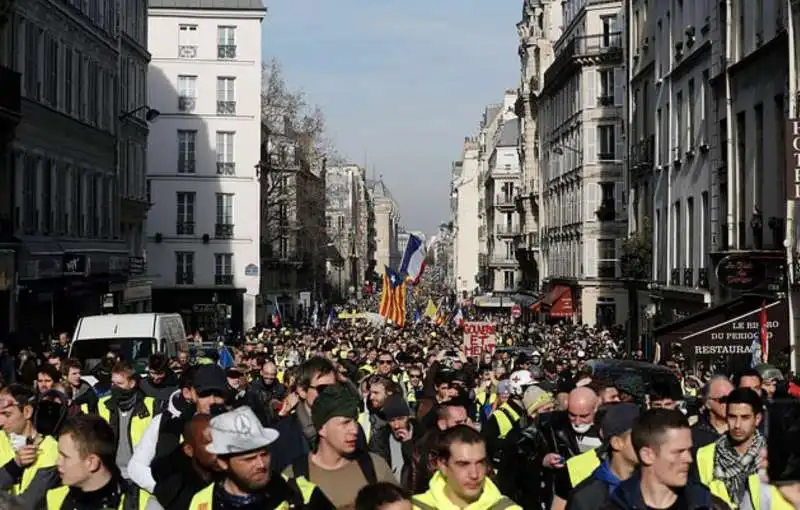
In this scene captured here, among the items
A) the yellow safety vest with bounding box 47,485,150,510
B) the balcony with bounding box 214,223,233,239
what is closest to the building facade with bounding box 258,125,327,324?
the balcony with bounding box 214,223,233,239

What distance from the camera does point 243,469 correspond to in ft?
19.8

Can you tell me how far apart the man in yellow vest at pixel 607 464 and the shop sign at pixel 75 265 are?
3108cm

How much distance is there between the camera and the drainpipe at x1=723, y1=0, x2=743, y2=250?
2967cm

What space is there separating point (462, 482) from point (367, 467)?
99 cm

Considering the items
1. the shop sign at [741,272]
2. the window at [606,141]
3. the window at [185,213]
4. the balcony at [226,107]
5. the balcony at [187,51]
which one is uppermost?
the balcony at [187,51]

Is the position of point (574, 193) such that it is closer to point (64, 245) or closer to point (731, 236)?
point (64, 245)

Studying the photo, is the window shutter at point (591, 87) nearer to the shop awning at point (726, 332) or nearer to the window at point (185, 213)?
the window at point (185, 213)

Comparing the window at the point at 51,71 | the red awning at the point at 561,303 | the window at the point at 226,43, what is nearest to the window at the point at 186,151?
the window at the point at 226,43

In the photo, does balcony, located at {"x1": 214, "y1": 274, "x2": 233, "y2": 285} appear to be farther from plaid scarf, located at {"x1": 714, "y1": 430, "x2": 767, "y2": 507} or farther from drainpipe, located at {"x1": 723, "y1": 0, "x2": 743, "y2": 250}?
plaid scarf, located at {"x1": 714, "y1": 430, "x2": 767, "y2": 507}

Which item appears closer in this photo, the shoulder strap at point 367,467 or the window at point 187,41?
the shoulder strap at point 367,467

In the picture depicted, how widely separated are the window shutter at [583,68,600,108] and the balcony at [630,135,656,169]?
15.9 meters

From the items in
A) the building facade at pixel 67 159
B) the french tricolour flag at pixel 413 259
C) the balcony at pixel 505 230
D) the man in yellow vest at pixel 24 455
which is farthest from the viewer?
the balcony at pixel 505 230

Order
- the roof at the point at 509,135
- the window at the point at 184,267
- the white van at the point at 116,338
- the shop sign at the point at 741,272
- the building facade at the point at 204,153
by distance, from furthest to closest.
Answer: the roof at the point at 509,135
the window at the point at 184,267
the building facade at the point at 204,153
the shop sign at the point at 741,272
the white van at the point at 116,338

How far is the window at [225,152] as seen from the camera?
2608 inches
